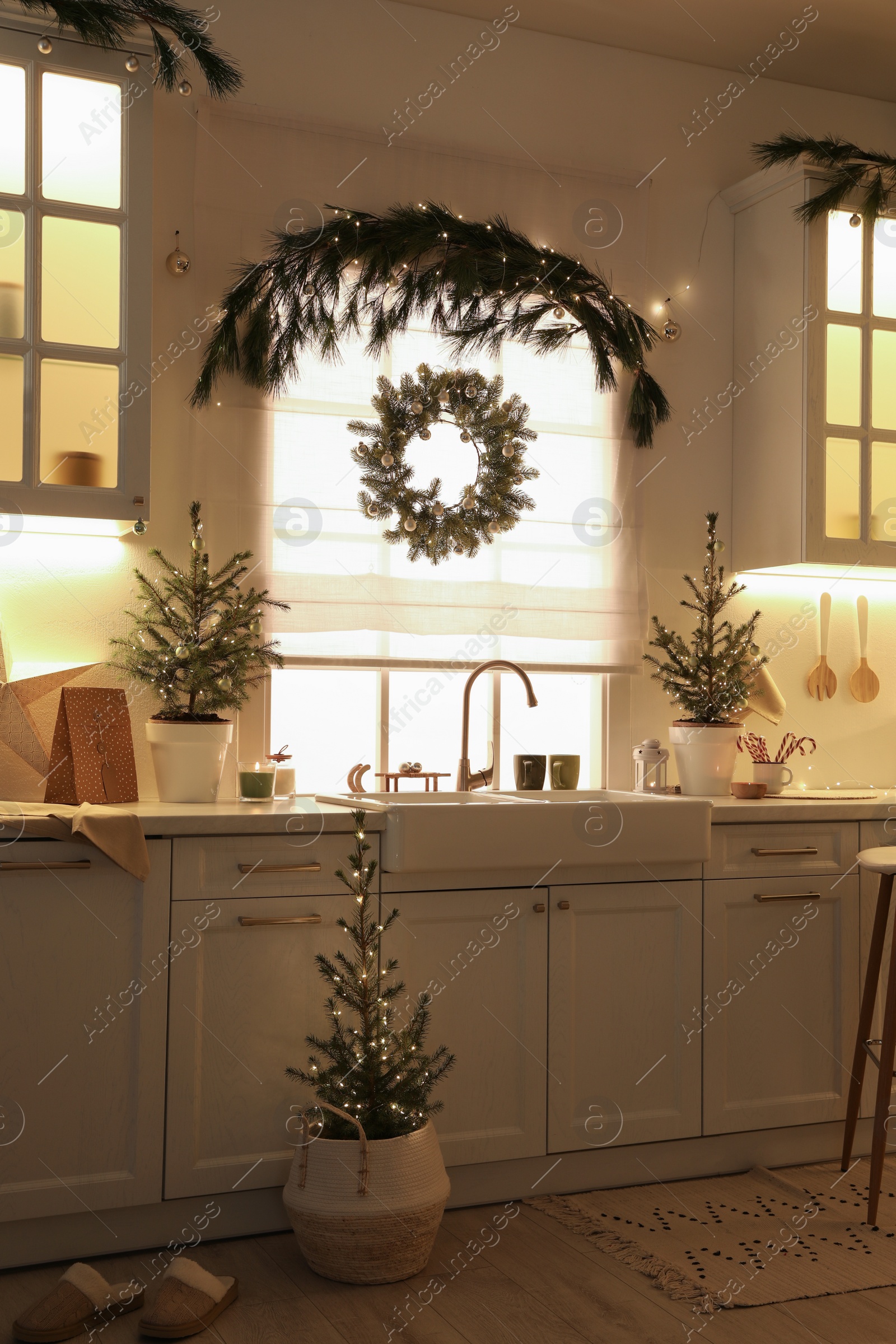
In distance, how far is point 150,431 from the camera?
2.72 metres

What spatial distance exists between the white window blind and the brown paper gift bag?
1.65ft

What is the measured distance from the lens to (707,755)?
3195 mm

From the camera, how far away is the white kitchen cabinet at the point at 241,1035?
2350mm

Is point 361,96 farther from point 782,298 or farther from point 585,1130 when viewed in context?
point 585,1130

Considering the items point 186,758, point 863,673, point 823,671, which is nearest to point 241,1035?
point 186,758

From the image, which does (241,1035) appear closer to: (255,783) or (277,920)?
(277,920)

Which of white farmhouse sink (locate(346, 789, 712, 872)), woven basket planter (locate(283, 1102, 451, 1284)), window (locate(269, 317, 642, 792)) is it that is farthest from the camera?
window (locate(269, 317, 642, 792))

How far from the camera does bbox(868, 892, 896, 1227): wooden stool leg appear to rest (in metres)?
2.57

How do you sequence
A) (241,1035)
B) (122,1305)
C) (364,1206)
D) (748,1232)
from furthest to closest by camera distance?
(748,1232), (241,1035), (364,1206), (122,1305)

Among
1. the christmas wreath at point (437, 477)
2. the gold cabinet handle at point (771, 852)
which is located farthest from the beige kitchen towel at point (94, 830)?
the gold cabinet handle at point (771, 852)

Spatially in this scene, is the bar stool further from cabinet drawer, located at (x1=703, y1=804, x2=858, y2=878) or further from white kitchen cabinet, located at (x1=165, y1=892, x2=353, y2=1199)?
white kitchen cabinet, located at (x1=165, y1=892, x2=353, y2=1199)

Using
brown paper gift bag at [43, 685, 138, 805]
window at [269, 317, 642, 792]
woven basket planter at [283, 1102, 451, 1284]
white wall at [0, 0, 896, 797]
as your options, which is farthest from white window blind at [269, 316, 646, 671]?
woven basket planter at [283, 1102, 451, 1284]

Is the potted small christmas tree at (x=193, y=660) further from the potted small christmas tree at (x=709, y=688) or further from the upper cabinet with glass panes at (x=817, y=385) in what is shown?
the upper cabinet with glass panes at (x=817, y=385)

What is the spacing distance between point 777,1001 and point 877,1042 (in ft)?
0.79
